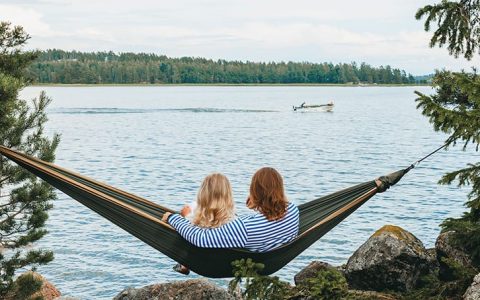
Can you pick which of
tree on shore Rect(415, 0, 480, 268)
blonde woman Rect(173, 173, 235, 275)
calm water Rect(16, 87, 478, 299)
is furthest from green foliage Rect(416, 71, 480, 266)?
calm water Rect(16, 87, 478, 299)

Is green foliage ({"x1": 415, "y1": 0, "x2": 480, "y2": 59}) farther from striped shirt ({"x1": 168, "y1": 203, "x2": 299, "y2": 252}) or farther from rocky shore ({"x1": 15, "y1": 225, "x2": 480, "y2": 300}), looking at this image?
striped shirt ({"x1": 168, "y1": 203, "x2": 299, "y2": 252})

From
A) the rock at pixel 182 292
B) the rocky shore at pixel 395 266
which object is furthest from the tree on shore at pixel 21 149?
the rock at pixel 182 292

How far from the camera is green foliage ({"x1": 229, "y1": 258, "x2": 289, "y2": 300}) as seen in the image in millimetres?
4574

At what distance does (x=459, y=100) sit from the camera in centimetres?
620

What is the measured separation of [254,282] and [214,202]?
0.73 meters

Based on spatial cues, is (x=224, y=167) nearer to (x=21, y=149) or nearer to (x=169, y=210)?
(x=21, y=149)

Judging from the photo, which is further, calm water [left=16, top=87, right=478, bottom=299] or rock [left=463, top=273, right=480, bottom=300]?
calm water [left=16, top=87, right=478, bottom=299]

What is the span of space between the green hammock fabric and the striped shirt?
0.20 feet

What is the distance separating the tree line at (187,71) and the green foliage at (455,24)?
394ft

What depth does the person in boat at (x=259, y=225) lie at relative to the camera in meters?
4.33

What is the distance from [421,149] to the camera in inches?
1469

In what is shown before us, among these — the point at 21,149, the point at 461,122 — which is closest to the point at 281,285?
the point at 461,122

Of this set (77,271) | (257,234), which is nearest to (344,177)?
(77,271)

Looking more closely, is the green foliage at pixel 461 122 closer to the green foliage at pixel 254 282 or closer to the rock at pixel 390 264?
the rock at pixel 390 264
